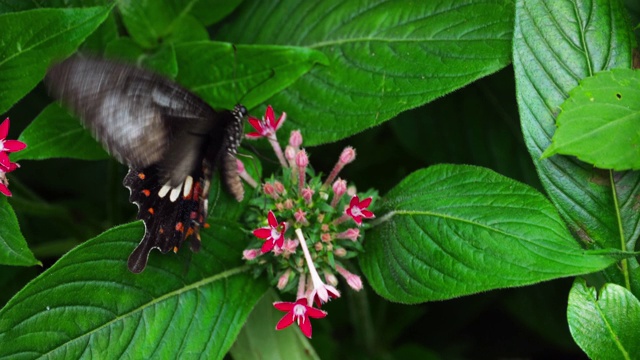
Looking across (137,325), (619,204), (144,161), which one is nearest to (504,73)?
(619,204)

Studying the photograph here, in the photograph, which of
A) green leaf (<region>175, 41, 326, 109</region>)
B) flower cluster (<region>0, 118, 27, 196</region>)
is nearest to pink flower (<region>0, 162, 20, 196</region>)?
flower cluster (<region>0, 118, 27, 196</region>)

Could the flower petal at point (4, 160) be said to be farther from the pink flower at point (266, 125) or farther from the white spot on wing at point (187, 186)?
the pink flower at point (266, 125)

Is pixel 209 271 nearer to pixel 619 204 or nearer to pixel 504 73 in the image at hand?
pixel 619 204

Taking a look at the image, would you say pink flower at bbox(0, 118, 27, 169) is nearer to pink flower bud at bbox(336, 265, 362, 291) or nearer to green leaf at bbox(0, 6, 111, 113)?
green leaf at bbox(0, 6, 111, 113)

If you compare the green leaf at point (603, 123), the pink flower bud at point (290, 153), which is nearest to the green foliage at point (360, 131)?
the green leaf at point (603, 123)

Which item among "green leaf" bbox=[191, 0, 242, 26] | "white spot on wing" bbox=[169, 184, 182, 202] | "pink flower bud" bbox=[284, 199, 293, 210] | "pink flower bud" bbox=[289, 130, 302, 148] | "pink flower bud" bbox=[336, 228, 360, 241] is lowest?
"pink flower bud" bbox=[336, 228, 360, 241]

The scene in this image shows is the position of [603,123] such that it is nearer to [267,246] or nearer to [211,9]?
[267,246]
